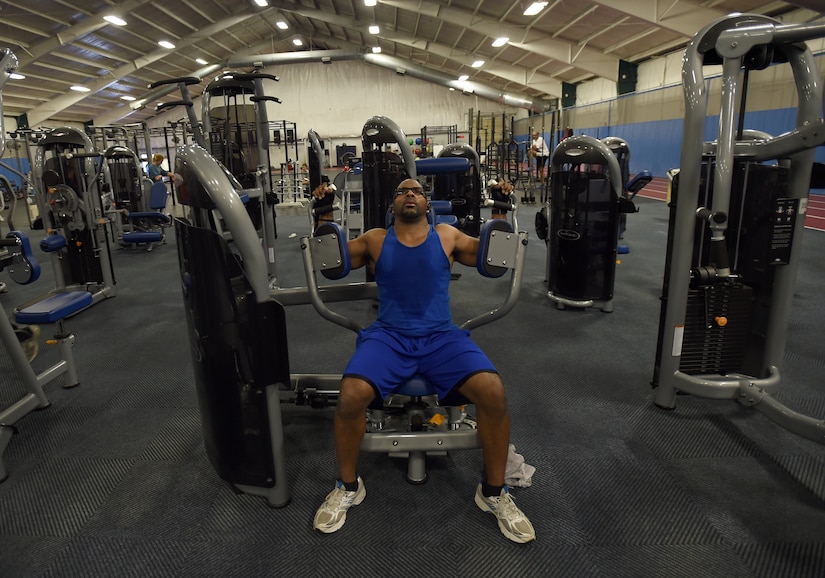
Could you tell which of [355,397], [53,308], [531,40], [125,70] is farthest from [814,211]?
[125,70]

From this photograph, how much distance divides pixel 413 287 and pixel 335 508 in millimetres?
822

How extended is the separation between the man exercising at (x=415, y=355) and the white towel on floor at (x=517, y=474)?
150 mm

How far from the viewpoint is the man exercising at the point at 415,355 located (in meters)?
1.67

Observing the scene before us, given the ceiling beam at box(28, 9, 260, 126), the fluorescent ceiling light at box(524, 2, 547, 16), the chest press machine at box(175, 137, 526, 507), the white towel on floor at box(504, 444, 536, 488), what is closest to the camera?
the chest press machine at box(175, 137, 526, 507)

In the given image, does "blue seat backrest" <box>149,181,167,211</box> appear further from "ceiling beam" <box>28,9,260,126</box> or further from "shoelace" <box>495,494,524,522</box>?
"ceiling beam" <box>28,9,260,126</box>

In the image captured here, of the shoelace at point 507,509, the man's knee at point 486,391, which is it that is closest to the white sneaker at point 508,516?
the shoelace at point 507,509

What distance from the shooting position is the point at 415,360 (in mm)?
1813

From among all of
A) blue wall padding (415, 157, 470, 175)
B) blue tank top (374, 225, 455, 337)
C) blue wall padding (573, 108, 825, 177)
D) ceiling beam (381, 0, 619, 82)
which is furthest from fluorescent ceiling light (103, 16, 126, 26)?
blue tank top (374, 225, 455, 337)

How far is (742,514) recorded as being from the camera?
1.73m

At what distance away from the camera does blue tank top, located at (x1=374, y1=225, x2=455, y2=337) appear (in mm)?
1931

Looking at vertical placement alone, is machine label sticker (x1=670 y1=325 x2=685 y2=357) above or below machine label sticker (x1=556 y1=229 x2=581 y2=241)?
below

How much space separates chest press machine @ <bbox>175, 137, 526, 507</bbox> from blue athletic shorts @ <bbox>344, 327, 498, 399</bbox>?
Result: 0.23 feet

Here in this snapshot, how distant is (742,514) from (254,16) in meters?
15.6

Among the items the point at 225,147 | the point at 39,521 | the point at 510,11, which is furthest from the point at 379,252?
the point at 510,11
